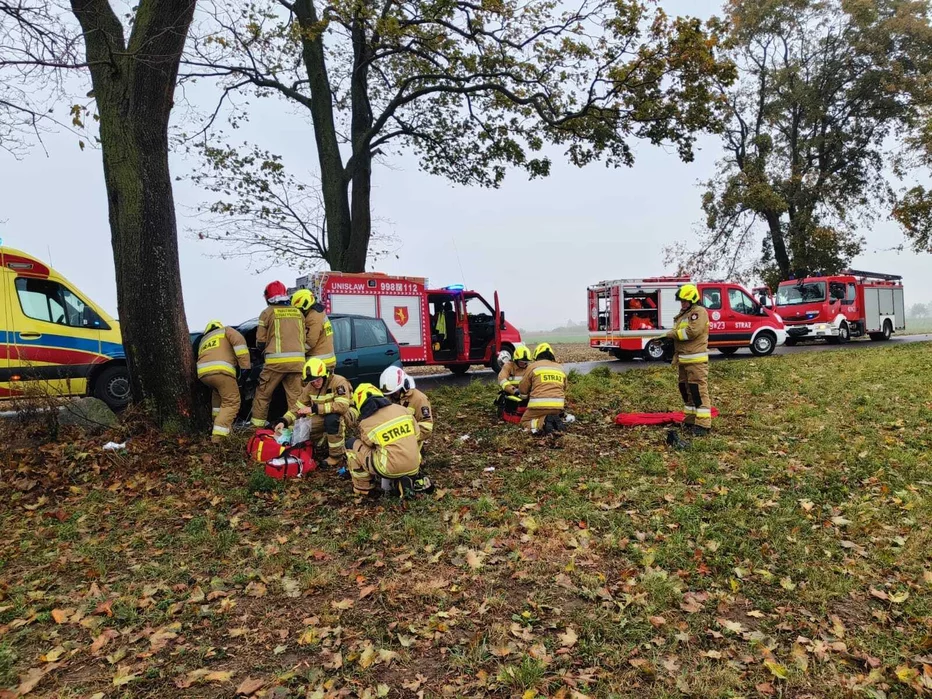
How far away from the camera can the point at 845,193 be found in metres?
27.5

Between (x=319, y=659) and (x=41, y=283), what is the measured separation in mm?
8869

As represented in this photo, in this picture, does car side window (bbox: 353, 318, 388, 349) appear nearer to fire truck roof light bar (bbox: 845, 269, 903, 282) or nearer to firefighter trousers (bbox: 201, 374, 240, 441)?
firefighter trousers (bbox: 201, 374, 240, 441)

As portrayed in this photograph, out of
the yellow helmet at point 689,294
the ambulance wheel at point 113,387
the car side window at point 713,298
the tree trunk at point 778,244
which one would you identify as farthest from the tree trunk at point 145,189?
the tree trunk at point 778,244

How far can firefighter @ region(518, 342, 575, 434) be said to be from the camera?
767cm

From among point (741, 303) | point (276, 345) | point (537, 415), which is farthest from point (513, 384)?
point (741, 303)

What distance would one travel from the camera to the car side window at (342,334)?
30.5 ft

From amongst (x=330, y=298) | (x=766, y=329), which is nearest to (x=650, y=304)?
(x=766, y=329)

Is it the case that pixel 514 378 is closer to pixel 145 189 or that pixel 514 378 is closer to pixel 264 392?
pixel 264 392

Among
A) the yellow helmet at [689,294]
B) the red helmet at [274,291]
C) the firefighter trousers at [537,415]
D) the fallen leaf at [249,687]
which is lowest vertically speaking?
the fallen leaf at [249,687]

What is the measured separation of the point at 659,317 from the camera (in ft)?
55.4

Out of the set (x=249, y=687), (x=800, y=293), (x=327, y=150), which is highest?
(x=327, y=150)

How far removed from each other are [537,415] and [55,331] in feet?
25.2

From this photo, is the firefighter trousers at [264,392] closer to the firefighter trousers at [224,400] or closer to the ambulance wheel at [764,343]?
the firefighter trousers at [224,400]

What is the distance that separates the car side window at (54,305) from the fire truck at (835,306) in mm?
23114
